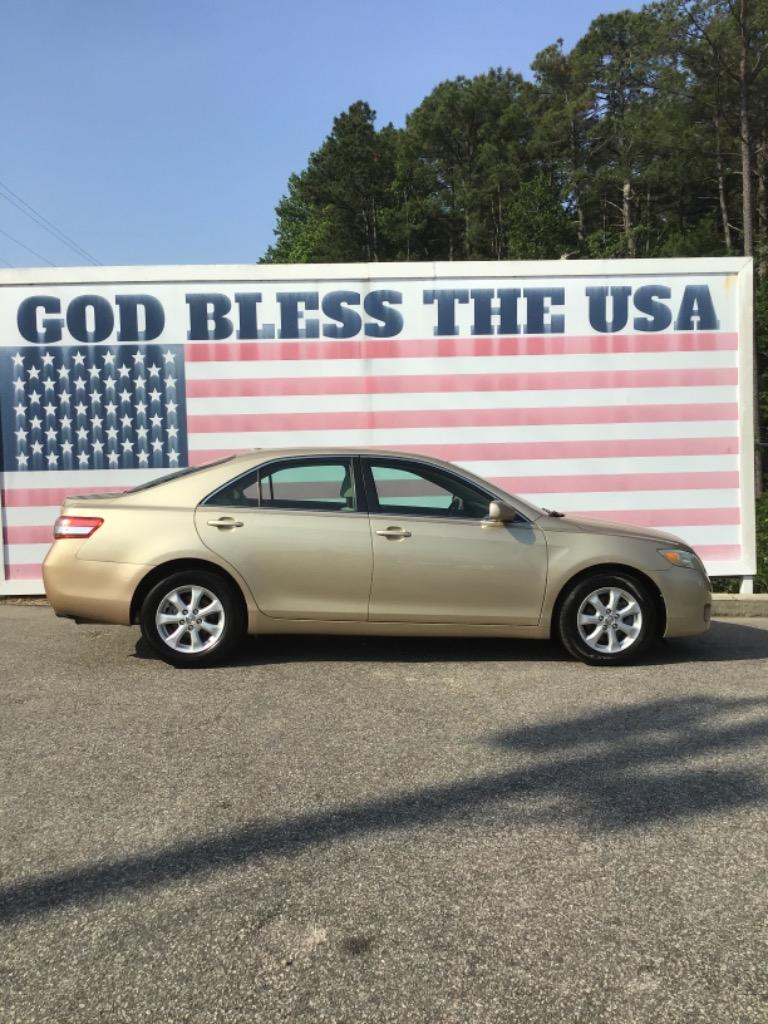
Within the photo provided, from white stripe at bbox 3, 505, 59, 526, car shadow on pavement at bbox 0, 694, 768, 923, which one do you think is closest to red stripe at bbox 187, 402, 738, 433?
white stripe at bbox 3, 505, 59, 526

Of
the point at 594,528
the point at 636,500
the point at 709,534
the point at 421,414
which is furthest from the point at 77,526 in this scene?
the point at 709,534

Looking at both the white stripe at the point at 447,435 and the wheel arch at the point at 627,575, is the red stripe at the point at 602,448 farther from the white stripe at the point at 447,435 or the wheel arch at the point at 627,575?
the wheel arch at the point at 627,575

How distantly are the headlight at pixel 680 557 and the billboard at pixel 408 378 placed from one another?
282cm

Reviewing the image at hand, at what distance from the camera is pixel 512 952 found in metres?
2.64

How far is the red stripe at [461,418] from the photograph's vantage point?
898 cm

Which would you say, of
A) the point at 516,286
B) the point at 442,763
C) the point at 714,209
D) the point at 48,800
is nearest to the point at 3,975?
the point at 48,800

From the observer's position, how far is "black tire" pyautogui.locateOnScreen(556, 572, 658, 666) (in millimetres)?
6117

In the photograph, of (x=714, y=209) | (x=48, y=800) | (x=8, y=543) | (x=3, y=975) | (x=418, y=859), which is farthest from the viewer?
(x=714, y=209)

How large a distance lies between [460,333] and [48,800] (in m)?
6.39

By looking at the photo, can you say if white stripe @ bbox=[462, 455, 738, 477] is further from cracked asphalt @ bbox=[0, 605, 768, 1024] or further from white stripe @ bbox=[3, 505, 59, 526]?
white stripe @ bbox=[3, 505, 59, 526]

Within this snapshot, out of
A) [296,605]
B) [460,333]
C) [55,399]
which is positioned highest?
[460,333]

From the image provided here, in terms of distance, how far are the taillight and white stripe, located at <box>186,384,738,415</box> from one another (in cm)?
301

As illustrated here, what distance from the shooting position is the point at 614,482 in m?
9.12

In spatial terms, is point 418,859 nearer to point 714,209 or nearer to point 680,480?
point 680,480
